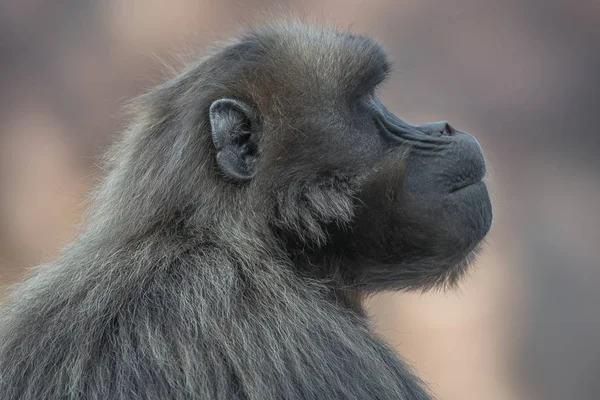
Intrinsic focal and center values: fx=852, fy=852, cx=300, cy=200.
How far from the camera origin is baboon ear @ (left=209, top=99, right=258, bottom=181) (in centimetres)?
273

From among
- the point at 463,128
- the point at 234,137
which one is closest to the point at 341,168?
the point at 234,137

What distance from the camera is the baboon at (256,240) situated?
238 centimetres

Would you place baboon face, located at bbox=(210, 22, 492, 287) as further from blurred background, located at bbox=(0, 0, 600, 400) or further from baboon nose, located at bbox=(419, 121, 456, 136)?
blurred background, located at bbox=(0, 0, 600, 400)

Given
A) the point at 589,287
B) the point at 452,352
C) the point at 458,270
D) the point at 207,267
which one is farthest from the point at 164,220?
the point at 589,287

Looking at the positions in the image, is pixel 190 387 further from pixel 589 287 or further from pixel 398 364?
pixel 589 287

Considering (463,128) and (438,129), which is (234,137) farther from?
(463,128)

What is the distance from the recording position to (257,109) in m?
2.83

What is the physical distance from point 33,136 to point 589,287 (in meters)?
4.12

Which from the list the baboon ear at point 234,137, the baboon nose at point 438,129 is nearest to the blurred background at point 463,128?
the baboon nose at point 438,129

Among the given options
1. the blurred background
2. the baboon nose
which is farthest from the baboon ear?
the blurred background

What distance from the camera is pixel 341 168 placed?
9.18ft

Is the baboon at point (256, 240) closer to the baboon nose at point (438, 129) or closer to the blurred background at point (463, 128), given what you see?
the baboon nose at point (438, 129)

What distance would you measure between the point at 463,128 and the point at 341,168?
341 centimetres

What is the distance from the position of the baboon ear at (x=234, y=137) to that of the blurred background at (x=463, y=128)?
10.5ft
